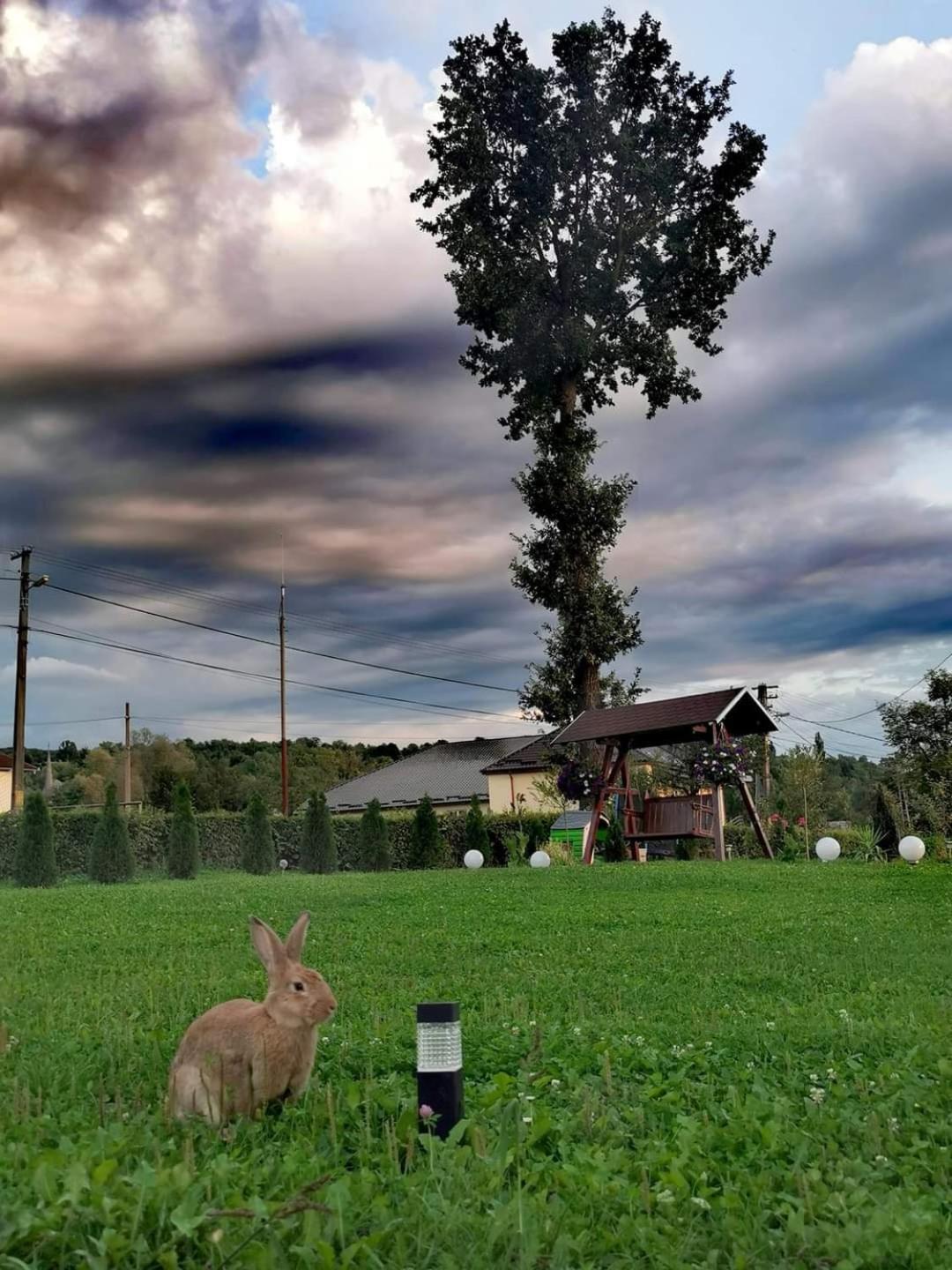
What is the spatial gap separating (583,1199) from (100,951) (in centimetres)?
781

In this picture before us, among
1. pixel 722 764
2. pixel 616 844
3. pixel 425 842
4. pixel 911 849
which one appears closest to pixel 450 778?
pixel 425 842

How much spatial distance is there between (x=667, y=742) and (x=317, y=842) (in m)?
8.73

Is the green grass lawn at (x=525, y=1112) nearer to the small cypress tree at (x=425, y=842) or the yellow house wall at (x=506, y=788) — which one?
the small cypress tree at (x=425, y=842)

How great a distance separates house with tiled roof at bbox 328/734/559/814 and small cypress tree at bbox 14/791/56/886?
24216 millimetres

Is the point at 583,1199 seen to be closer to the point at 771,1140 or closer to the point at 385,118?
the point at 771,1140

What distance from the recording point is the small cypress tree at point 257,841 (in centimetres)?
2714

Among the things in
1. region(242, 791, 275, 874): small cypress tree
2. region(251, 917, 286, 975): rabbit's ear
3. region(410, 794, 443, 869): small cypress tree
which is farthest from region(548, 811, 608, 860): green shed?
region(251, 917, 286, 975): rabbit's ear

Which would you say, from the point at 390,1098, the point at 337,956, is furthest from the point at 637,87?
the point at 390,1098

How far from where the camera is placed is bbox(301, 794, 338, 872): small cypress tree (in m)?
27.3

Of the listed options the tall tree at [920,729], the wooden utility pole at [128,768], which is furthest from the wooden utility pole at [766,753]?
the wooden utility pole at [128,768]

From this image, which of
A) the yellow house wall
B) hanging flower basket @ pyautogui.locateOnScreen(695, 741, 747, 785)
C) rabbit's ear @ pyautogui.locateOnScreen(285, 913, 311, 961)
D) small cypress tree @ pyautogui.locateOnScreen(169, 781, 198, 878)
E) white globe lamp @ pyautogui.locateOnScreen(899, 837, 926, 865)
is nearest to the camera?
rabbit's ear @ pyautogui.locateOnScreen(285, 913, 311, 961)

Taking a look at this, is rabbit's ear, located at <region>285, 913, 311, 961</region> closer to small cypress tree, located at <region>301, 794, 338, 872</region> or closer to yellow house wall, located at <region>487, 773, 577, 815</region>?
small cypress tree, located at <region>301, 794, 338, 872</region>

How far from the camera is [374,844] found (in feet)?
93.1

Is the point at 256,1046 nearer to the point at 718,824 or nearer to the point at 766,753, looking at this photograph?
the point at 718,824
